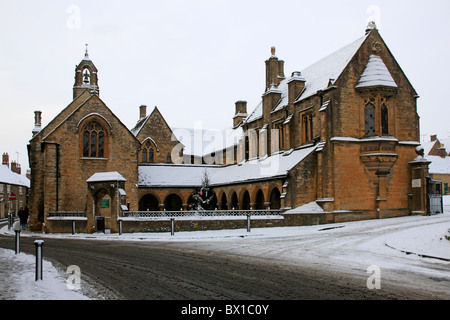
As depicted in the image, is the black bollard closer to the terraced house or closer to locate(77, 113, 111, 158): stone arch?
the terraced house

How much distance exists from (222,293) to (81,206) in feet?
90.5

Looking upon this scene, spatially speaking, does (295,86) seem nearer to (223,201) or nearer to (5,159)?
(223,201)

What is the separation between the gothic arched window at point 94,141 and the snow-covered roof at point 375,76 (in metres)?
19.8

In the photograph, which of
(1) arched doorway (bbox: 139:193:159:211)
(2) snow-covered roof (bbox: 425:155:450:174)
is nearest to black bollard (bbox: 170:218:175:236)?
(1) arched doorway (bbox: 139:193:159:211)

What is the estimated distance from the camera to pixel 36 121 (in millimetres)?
46531

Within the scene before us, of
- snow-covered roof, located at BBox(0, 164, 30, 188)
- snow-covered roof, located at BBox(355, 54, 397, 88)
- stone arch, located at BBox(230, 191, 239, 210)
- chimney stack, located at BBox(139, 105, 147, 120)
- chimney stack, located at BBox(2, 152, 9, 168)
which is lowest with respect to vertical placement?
stone arch, located at BBox(230, 191, 239, 210)

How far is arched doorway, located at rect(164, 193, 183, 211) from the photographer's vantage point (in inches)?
1738

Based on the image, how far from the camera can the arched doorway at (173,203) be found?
44156mm

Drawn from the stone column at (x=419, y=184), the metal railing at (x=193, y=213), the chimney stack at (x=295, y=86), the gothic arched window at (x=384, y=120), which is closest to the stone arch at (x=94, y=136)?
the metal railing at (x=193, y=213)

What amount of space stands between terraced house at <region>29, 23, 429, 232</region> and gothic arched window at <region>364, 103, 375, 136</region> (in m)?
0.07

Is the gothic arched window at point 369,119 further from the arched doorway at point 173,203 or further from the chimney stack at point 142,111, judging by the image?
the chimney stack at point 142,111

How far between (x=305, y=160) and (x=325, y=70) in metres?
8.71

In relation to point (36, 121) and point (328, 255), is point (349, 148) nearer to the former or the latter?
point (328, 255)

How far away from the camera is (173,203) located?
44312 millimetres
